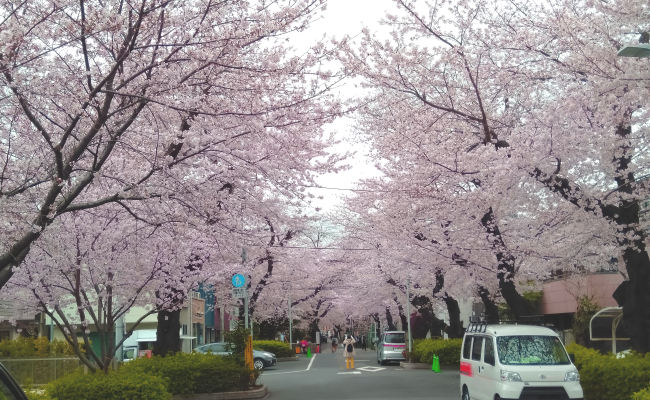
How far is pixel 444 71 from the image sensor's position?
13.7m

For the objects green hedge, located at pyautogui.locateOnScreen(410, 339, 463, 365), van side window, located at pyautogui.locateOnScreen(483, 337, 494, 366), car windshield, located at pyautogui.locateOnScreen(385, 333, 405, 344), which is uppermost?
van side window, located at pyautogui.locateOnScreen(483, 337, 494, 366)

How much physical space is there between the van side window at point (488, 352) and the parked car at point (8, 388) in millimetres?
9378

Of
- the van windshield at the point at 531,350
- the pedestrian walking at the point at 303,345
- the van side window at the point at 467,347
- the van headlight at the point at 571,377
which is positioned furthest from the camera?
the pedestrian walking at the point at 303,345

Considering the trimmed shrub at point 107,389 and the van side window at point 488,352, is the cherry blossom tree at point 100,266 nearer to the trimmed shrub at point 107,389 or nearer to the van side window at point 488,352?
the trimmed shrub at point 107,389

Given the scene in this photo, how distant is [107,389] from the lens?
37.4ft

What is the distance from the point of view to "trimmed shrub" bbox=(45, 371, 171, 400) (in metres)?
11.3

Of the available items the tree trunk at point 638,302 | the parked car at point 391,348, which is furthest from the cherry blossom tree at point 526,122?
the parked car at point 391,348

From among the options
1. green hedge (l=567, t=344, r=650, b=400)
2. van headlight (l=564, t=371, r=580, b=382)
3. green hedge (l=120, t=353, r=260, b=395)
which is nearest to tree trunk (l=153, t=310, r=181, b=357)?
green hedge (l=120, t=353, r=260, b=395)

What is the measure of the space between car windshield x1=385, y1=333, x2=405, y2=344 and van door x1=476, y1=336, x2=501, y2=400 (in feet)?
69.2

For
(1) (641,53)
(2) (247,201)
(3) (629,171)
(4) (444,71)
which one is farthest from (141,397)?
(3) (629,171)

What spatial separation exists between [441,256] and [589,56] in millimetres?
9410

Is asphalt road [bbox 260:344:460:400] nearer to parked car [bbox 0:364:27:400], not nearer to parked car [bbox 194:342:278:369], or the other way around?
parked car [bbox 194:342:278:369]

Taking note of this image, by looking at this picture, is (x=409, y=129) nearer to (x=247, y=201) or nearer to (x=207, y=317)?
(x=247, y=201)

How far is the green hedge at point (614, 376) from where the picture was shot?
11.9 meters
